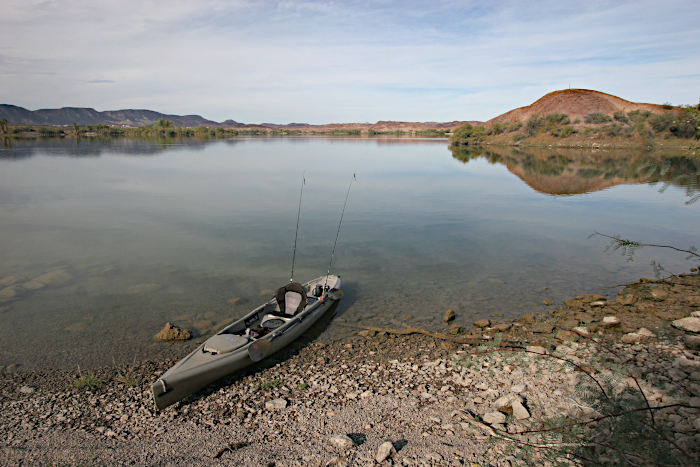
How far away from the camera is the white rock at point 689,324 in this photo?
8.49 metres

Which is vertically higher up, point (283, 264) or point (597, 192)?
point (597, 192)

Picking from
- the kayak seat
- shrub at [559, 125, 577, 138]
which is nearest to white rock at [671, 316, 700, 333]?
the kayak seat

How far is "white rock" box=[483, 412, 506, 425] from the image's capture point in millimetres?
5953

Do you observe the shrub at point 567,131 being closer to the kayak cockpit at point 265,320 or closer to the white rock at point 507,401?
the kayak cockpit at point 265,320

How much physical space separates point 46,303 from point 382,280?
10.8 metres

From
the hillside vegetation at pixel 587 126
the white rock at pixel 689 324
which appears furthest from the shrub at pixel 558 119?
the white rock at pixel 689 324

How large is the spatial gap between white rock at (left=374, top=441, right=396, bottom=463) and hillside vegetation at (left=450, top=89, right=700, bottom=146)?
3226 inches

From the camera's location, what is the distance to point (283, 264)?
14992 mm

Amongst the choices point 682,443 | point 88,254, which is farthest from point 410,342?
point 88,254

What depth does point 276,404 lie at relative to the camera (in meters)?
7.02

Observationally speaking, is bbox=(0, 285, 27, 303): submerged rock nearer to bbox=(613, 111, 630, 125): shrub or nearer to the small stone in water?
the small stone in water

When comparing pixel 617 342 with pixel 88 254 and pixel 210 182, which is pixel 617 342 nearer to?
pixel 88 254

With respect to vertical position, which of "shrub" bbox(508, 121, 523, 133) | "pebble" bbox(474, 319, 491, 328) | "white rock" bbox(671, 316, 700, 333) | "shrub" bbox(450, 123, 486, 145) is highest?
"shrub" bbox(508, 121, 523, 133)

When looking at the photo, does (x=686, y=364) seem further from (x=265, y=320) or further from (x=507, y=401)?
(x=265, y=320)
